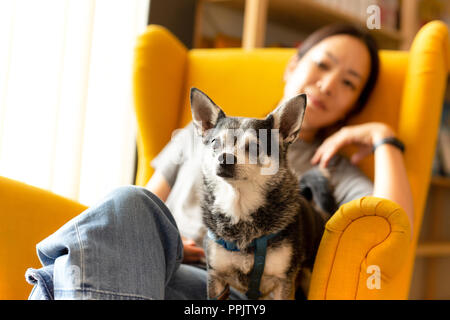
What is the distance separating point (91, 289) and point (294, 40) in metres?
2.02

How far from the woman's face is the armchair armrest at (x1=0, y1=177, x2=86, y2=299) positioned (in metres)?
0.59

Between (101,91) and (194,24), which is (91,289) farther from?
(194,24)

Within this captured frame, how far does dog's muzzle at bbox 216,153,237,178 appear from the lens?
58 centimetres

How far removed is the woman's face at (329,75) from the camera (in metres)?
0.92

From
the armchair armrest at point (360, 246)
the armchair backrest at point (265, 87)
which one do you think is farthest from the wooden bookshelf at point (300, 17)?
the armchair armrest at point (360, 246)

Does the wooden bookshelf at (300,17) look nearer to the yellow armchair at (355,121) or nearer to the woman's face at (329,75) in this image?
the yellow armchair at (355,121)

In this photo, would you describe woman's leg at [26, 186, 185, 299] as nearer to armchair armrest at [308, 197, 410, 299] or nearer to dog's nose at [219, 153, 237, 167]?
dog's nose at [219, 153, 237, 167]

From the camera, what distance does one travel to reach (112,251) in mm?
649

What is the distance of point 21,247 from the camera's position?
85cm

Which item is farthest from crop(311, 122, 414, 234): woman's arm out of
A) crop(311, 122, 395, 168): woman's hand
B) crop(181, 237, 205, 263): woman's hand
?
crop(181, 237, 205, 263): woman's hand

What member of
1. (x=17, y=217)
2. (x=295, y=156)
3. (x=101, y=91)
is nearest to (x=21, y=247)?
(x=17, y=217)

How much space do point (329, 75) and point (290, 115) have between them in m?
0.40

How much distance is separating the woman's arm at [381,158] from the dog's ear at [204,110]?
0.54m
